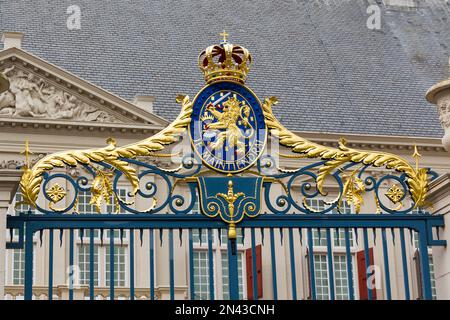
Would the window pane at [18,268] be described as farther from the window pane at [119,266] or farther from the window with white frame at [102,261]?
the window pane at [119,266]

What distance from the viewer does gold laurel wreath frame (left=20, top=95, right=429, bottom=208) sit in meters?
11.4

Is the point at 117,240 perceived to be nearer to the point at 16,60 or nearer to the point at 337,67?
the point at 16,60

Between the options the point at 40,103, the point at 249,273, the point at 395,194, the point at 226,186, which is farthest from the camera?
the point at 40,103

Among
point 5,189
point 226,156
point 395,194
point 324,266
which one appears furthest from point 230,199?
point 324,266

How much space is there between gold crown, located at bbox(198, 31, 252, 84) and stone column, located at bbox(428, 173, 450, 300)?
2264 mm

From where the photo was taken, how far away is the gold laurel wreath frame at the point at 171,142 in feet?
37.2

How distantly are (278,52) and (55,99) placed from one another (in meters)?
7.90

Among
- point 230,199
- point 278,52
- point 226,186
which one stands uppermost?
point 278,52

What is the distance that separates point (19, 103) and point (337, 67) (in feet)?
32.5

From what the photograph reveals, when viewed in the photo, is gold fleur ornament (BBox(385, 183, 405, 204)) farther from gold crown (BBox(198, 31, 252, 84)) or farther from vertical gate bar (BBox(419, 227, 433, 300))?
gold crown (BBox(198, 31, 252, 84))

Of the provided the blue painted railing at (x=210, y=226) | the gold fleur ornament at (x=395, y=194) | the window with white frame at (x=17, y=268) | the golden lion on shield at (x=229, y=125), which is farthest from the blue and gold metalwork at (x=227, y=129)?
the window with white frame at (x=17, y=268)

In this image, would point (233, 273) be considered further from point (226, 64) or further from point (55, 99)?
point (55, 99)

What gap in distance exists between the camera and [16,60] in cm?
2902

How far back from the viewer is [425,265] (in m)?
11.7
